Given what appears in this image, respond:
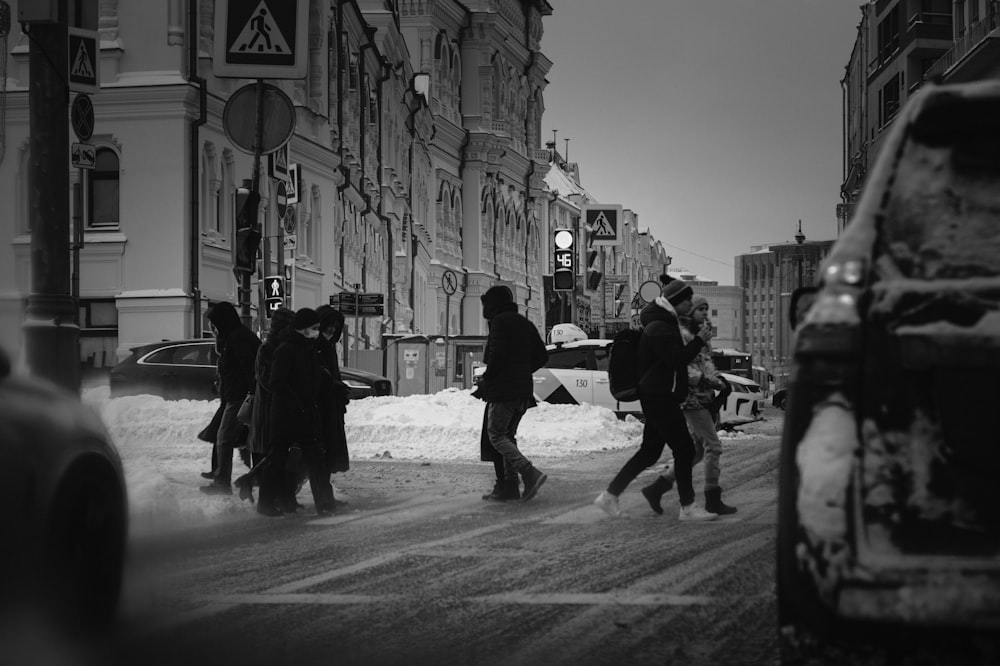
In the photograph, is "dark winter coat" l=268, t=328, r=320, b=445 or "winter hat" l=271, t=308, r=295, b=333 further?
"winter hat" l=271, t=308, r=295, b=333

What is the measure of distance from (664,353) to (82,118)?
14.3 m

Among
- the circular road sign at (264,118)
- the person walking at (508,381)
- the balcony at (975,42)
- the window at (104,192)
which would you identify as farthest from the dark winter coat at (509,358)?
the balcony at (975,42)

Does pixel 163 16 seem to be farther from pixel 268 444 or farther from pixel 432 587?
pixel 432 587

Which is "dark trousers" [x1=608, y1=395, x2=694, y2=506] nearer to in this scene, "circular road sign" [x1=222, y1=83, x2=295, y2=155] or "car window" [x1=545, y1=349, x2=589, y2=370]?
"circular road sign" [x1=222, y1=83, x2=295, y2=155]

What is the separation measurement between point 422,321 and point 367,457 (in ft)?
141

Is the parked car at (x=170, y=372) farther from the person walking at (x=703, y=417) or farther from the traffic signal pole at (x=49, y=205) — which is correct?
the person walking at (x=703, y=417)

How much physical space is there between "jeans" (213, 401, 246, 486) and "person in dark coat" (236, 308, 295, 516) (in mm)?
1343

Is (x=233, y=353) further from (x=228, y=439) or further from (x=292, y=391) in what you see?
(x=292, y=391)

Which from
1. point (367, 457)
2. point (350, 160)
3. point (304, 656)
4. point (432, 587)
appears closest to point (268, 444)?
point (432, 587)

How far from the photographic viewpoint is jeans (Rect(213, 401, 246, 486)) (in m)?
13.1

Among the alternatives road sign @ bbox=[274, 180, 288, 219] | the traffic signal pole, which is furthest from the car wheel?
road sign @ bbox=[274, 180, 288, 219]

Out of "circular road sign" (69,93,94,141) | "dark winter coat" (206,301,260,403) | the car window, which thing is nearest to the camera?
"dark winter coat" (206,301,260,403)

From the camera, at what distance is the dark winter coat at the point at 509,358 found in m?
12.8

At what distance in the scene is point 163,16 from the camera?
30172 mm
